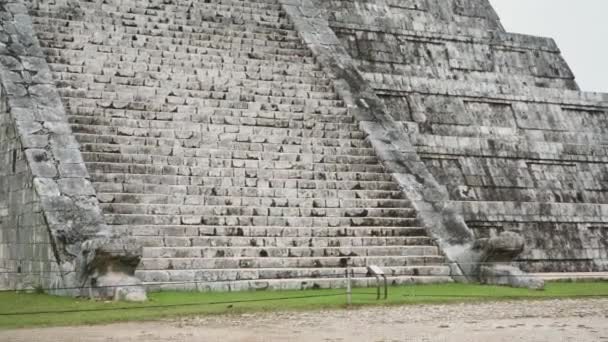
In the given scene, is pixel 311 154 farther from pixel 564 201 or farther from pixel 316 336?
pixel 316 336

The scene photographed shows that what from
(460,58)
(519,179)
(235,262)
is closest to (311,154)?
(235,262)

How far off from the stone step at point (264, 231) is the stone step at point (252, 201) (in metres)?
0.56

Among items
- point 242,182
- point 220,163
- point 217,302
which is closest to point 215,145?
point 220,163

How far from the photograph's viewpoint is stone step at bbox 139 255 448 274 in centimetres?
1276

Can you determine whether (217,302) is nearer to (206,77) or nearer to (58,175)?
(58,175)

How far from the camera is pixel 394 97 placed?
734 inches

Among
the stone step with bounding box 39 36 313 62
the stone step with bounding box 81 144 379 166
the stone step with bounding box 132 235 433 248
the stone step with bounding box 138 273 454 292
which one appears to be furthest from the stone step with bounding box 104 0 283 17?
the stone step with bounding box 138 273 454 292

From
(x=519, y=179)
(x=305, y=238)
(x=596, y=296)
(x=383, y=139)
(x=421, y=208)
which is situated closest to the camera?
(x=596, y=296)

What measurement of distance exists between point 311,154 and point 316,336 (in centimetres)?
738

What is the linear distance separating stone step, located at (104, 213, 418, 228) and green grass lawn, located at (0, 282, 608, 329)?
1566 millimetres

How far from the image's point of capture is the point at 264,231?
547 inches

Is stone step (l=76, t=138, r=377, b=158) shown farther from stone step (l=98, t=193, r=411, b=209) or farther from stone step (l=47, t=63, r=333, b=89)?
stone step (l=47, t=63, r=333, b=89)

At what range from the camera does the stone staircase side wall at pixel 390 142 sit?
577 inches

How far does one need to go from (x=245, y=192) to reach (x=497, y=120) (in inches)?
269
